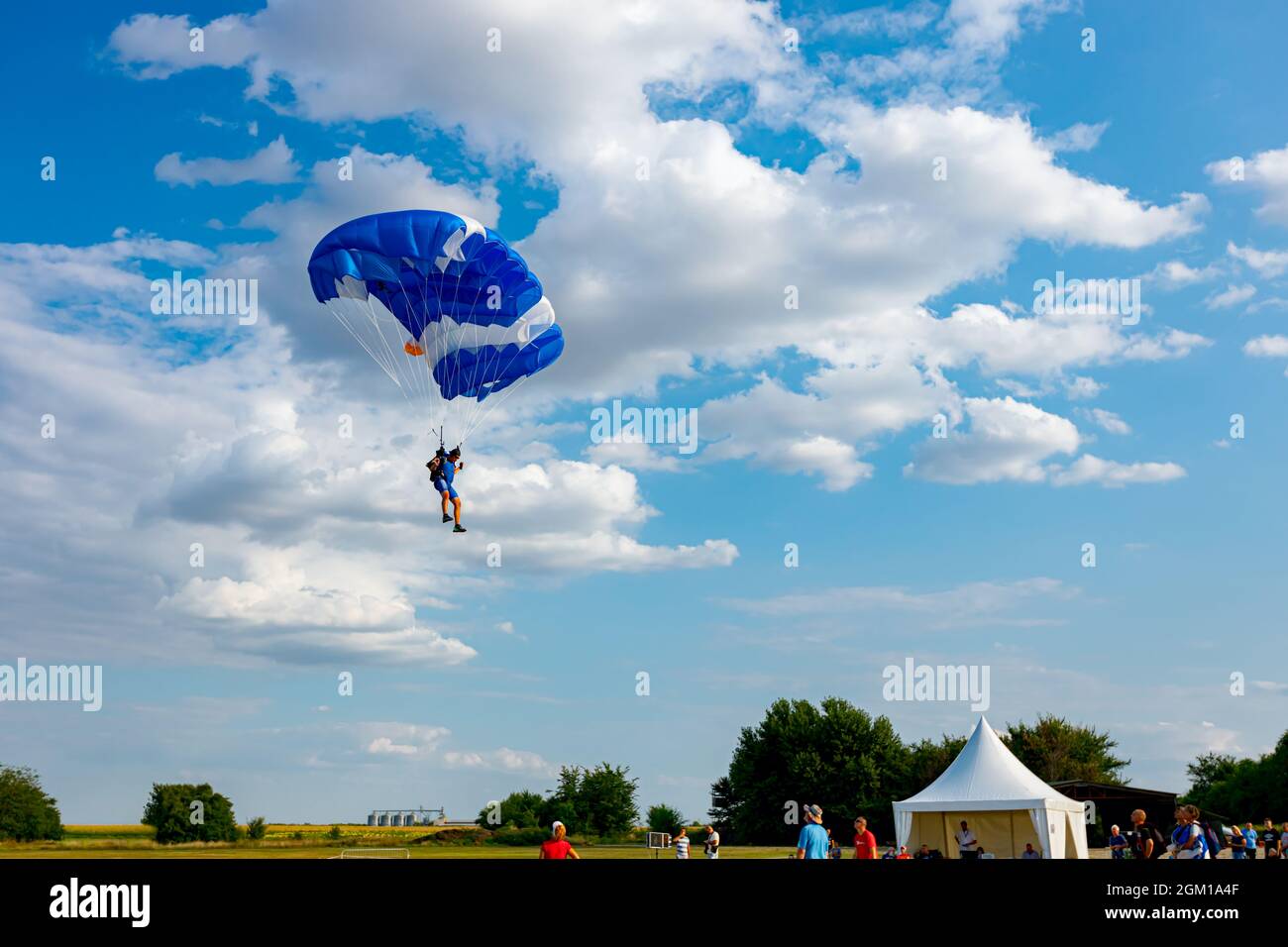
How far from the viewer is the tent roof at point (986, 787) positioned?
25328 mm

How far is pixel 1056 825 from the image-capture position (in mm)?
Answer: 25297

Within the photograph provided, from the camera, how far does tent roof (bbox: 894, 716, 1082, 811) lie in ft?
83.1

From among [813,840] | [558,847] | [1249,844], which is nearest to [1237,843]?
[1249,844]

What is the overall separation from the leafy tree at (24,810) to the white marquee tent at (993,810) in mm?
67252

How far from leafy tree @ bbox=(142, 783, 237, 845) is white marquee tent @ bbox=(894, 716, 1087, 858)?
5433 centimetres

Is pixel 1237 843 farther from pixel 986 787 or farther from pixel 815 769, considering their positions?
pixel 815 769

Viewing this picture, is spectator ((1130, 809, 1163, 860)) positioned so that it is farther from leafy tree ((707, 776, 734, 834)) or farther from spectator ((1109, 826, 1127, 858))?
leafy tree ((707, 776, 734, 834))

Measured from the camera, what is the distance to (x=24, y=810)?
7381cm

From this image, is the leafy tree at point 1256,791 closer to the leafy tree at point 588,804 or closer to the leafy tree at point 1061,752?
the leafy tree at point 1061,752

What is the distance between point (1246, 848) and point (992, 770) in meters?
8.92

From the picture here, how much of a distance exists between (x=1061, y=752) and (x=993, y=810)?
40380 mm

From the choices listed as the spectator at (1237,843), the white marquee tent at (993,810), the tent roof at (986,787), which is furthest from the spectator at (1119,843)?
the tent roof at (986,787)

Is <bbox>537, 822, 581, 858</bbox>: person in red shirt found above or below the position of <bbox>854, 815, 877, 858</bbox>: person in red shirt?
above

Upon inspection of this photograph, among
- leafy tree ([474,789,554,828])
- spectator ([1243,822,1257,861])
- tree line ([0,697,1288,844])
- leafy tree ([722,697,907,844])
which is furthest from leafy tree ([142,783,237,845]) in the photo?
spectator ([1243,822,1257,861])
